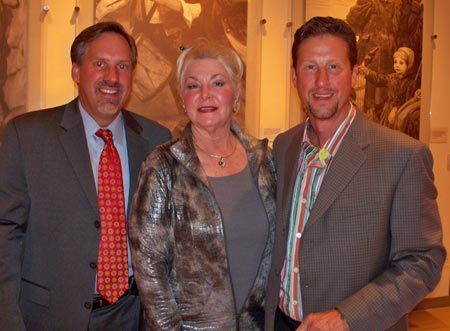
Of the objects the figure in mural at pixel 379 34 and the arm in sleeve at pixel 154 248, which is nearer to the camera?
the arm in sleeve at pixel 154 248

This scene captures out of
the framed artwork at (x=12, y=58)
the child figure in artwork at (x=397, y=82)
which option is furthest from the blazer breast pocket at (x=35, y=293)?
the child figure in artwork at (x=397, y=82)

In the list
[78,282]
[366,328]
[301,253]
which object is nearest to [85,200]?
[78,282]

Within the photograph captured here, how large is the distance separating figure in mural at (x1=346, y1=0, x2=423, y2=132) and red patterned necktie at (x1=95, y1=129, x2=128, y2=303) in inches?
115

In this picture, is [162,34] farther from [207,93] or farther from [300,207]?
[300,207]

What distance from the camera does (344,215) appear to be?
71.7 inches

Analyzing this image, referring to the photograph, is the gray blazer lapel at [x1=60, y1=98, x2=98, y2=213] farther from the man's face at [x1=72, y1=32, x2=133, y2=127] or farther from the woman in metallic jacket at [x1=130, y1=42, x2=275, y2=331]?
the woman in metallic jacket at [x1=130, y1=42, x2=275, y2=331]

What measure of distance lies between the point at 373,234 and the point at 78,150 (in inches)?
50.4

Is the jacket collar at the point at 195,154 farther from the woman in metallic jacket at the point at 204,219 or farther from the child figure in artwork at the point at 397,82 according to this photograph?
the child figure in artwork at the point at 397,82

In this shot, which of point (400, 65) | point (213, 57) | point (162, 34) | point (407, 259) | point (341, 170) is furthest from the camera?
point (400, 65)

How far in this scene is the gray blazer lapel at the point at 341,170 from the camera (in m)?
1.84

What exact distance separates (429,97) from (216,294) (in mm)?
3698

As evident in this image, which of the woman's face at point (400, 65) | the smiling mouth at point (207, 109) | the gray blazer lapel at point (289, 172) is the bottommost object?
the gray blazer lapel at point (289, 172)

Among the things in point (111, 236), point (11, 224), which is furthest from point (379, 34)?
point (11, 224)

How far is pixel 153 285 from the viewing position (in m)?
1.88
